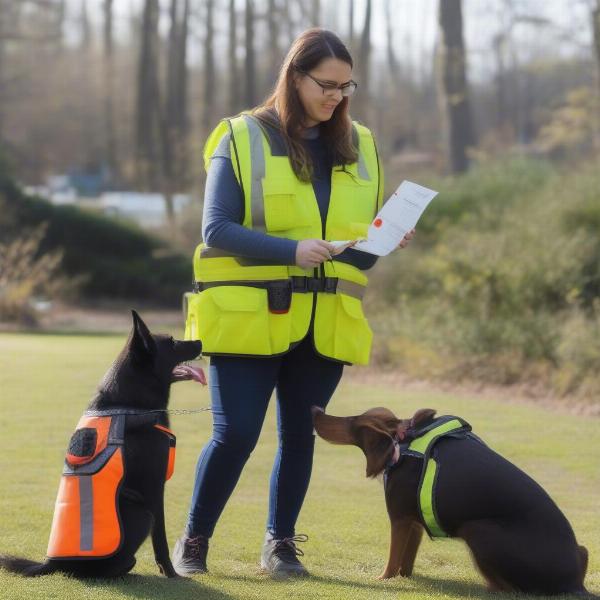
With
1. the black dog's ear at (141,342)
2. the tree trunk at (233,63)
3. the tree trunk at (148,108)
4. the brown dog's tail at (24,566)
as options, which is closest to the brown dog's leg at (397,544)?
the black dog's ear at (141,342)

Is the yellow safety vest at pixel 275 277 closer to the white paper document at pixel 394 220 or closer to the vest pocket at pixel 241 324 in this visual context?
the vest pocket at pixel 241 324

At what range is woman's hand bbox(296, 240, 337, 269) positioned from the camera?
14.1ft

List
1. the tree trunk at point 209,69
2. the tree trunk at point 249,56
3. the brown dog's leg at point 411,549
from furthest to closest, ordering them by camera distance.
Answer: the tree trunk at point 209,69 → the tree trunk at point 249,56 → the brown dog's leg at point 411,549

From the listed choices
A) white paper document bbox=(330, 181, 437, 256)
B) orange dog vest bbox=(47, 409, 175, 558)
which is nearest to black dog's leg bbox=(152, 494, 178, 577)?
orange dog vest bbox=(47, 409, 175, 558)

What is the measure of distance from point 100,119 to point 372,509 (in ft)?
152

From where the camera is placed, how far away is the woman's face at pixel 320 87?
4453mm

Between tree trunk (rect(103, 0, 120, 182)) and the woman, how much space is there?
126 feet

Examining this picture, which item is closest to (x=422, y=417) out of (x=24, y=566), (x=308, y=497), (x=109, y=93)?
(x=24, y=566)

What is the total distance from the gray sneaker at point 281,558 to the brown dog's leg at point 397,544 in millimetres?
376

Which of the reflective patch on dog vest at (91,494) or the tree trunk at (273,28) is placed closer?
the reflective patch on dog vest at (91,494)

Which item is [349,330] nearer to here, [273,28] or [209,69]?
[273,28]

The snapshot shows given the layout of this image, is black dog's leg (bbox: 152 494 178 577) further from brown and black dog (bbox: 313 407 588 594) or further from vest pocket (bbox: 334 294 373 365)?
vest pocket (bbox: 334 294 373 365)

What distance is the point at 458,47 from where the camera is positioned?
76.8 feet

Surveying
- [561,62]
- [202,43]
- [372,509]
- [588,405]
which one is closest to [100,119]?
[202,43]
